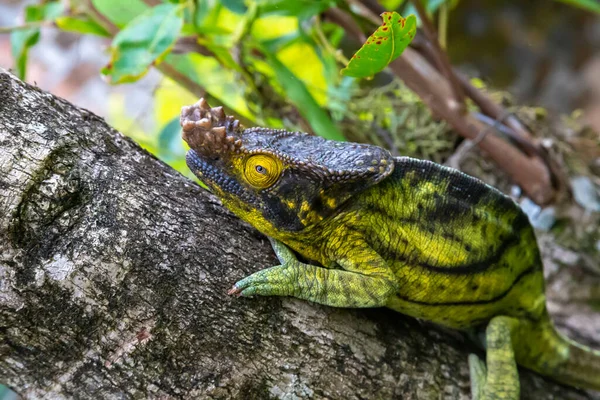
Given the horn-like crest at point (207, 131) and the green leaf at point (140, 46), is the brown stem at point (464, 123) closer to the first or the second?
the green leaf at point (140, 46)

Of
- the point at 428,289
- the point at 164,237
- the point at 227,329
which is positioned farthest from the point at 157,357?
the point at 428,289

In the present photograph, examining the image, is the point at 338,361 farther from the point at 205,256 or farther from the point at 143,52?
the point at 143,52

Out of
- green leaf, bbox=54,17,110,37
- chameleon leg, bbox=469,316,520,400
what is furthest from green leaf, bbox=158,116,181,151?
chameleon leg, bbox=469,316,520,400

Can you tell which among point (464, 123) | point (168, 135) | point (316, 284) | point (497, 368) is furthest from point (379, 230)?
point (168, 135)

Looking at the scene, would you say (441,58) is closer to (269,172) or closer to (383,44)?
(383,44)

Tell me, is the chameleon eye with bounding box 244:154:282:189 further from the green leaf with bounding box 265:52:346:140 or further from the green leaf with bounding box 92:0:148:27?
the green leaf with bounding box 92:0:148:27
